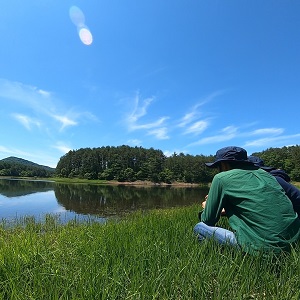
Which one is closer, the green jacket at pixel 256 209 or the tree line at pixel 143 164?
the green jacket at pixel 256 209

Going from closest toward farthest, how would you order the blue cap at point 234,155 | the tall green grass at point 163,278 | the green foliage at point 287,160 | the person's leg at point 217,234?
the tall green grass at point 163,278, the person's leg at point 217,234, the blue cap at point 234,155, the green foliage at point 287,160

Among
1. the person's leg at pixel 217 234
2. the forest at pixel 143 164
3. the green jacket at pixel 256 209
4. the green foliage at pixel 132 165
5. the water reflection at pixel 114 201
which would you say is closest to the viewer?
the green jacket at pixel 256 209

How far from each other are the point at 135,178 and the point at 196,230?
10201 centimetres

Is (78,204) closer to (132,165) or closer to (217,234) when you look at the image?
(217,234)

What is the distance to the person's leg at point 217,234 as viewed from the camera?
2.81 m

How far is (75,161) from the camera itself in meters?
122

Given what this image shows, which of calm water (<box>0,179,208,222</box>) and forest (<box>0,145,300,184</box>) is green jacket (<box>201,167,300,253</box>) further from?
forest (<box>0,145,300,184</box>)

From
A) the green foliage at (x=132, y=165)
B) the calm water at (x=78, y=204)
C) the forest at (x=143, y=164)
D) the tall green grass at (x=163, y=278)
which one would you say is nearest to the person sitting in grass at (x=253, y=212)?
the tall green grass at (x=163, y=278)

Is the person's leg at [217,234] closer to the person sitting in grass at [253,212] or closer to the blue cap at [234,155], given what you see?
the person sitting in grass at [253,212]

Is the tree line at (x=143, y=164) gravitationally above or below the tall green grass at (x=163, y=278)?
above

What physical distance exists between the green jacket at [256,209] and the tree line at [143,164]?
8858 centimetres

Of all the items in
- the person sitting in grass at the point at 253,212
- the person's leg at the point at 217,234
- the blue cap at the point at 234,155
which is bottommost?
the person's leg at the point at 217,234

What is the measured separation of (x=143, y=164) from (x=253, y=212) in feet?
347

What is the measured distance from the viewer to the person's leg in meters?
2.81
